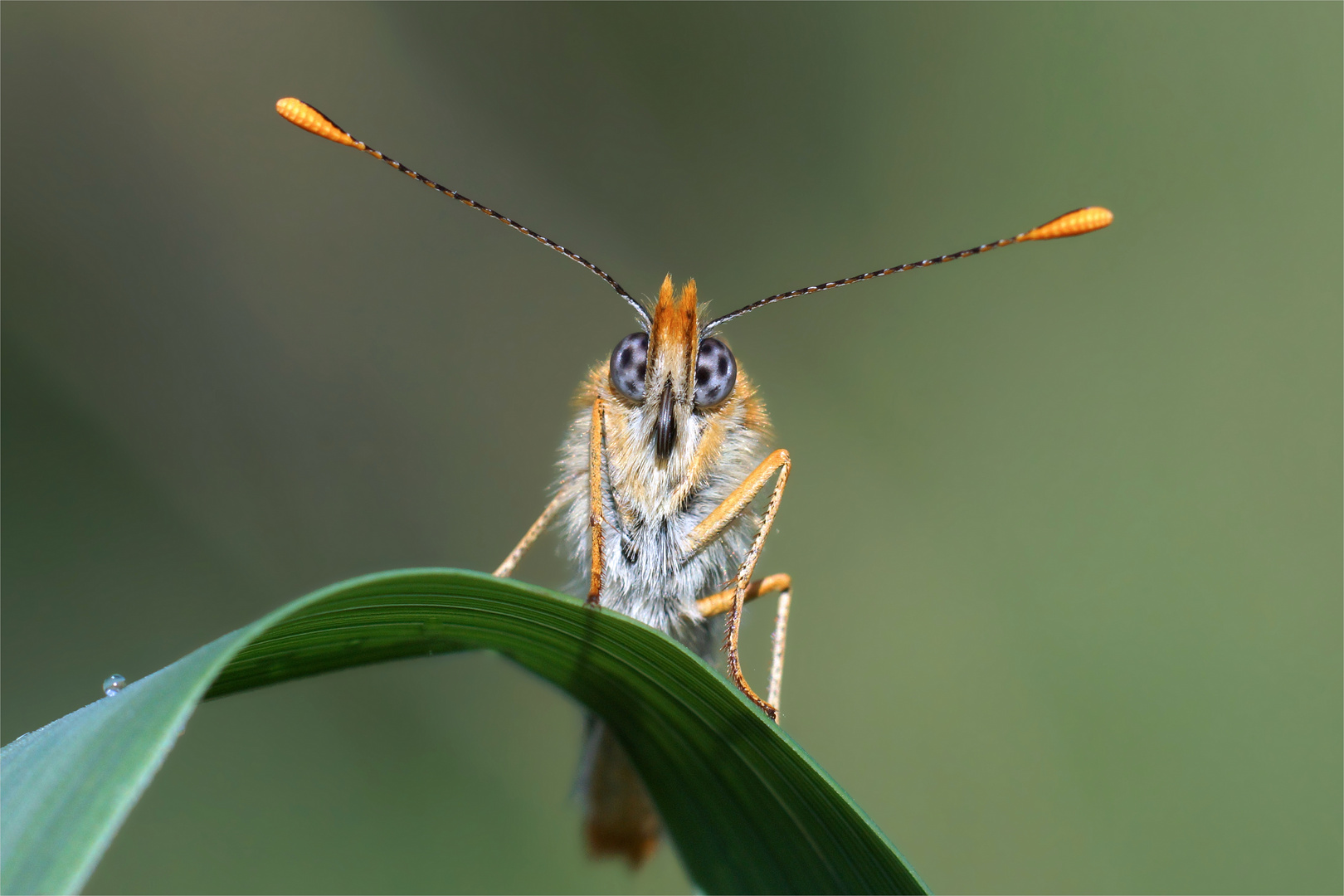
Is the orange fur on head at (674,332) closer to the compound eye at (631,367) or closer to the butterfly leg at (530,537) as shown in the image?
the compound eye at (631,367)

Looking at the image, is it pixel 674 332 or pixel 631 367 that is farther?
pixel 631 367

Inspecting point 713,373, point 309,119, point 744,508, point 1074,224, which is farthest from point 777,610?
point 309,119

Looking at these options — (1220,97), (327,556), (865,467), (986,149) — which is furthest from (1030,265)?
(327,556)

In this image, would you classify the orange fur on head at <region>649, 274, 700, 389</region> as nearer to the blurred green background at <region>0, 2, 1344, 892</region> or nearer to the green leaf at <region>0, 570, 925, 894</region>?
the green leaf at <region>0, 570, 925, 894</region>

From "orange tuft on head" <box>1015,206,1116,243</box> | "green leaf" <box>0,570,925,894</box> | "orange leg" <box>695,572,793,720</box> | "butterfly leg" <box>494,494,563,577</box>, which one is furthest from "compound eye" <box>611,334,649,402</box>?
"orange tuft on head" <box>1015,206,1116,243</box>

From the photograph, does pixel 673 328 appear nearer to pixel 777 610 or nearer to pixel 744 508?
pixel 744 508

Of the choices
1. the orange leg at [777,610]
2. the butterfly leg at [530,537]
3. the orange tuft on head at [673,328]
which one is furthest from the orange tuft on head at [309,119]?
the orange leg at [777,610]
